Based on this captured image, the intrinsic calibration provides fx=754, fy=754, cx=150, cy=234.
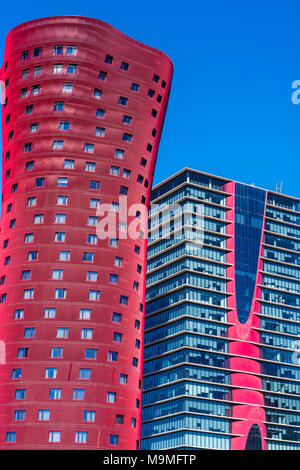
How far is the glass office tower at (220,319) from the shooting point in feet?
488

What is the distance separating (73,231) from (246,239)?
235 ft

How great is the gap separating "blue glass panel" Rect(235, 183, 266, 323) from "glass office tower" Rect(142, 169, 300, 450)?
0.74 feet

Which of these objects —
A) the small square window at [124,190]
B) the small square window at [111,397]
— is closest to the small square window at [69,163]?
the small square window at [124,190]

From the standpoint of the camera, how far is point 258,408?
15300cm

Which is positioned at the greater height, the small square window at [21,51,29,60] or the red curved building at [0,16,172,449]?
the small square window at [21,51,29,60]

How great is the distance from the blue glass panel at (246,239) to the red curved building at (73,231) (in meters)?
55.8

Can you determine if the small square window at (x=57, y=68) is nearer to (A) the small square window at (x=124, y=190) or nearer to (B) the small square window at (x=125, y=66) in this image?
(B) the small square window at (x=125, y=66)

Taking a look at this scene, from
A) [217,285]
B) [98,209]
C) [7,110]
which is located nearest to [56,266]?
[98,209]

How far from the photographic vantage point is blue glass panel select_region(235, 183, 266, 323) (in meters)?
161

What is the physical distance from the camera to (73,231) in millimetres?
102125

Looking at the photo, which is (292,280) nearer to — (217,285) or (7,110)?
(217,285)

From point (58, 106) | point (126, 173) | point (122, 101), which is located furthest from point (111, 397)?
point (122, 101)

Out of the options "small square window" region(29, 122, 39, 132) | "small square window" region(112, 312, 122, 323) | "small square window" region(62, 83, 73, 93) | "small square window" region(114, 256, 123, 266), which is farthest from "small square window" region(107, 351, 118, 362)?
"small square window" region(62, 83, 73, 93)

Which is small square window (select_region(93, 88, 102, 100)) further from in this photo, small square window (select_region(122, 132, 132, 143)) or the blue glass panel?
the blue glass panel
